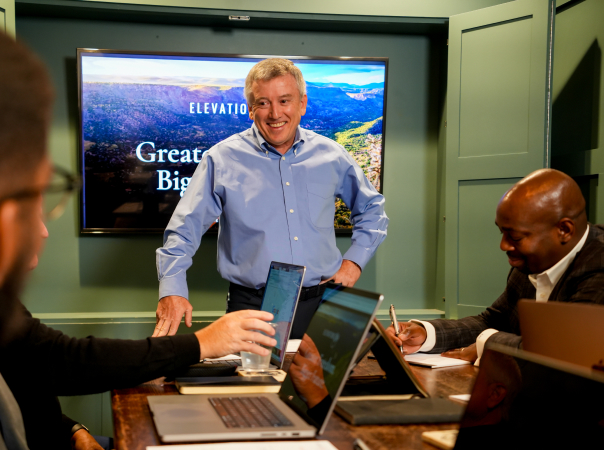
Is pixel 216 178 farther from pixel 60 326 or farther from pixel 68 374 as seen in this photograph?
pixel 60 326

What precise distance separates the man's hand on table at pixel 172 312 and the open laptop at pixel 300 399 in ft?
2.03

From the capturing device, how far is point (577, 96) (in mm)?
3367

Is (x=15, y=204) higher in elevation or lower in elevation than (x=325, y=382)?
higher

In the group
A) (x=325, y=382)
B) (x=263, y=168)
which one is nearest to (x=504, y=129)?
(x=263, y=168)

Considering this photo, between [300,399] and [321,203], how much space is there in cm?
142

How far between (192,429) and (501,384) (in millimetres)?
554

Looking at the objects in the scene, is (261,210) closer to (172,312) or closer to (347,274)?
(347,274)

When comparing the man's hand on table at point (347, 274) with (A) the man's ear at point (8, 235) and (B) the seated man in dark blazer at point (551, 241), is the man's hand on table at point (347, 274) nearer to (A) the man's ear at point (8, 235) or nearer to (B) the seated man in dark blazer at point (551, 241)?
(B) the seated man in dark blazer at point (551, 241)

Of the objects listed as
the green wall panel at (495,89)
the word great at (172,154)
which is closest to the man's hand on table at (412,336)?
the green wall panel at (495,89)

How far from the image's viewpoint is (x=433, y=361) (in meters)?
1.69

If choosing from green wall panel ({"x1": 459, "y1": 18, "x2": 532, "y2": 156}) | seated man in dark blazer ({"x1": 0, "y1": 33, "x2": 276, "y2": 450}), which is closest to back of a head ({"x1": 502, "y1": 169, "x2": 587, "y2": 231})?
seated man in dark blazer ({"x1": 0, "y1": 33, "x2": 276, "y2": 450})

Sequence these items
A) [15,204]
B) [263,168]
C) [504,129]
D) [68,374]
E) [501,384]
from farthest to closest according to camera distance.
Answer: [504,129] → [263,168] → [68,374] → [501,384] → [15,204]

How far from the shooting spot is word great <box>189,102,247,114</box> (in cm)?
362

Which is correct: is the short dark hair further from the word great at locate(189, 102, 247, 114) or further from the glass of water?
the word great at locate(189, 102, 247, 114)
